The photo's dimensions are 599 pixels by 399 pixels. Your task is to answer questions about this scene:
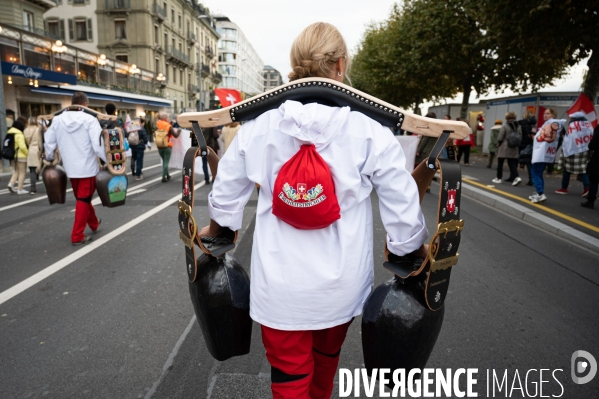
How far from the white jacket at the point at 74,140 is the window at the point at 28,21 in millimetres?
28068

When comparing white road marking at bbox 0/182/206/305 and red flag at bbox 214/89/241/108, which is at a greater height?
red flag at bbox 214/89/241/108

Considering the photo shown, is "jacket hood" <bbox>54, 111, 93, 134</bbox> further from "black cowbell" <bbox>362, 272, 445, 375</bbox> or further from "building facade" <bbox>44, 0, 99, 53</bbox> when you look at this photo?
"building facade" <bbox>44, 0, 99, 53</bbox>

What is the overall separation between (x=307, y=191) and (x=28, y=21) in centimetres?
3425

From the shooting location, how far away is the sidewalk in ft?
21.7

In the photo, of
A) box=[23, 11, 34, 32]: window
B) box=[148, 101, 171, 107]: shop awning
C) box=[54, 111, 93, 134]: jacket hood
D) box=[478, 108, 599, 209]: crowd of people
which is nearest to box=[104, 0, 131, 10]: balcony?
box=[148, 101, 171, 107]: shop awning

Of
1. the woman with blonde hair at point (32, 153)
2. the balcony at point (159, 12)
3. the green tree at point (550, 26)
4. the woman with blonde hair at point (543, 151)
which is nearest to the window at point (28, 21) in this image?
the balcony at point (159, 12)

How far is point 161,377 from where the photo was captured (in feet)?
8.78

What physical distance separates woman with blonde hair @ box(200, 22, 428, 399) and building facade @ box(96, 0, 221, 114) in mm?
32965

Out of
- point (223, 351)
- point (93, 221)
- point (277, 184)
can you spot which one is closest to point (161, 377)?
point (223, 351)

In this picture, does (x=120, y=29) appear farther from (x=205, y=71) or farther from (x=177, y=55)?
(x=205, y=71)

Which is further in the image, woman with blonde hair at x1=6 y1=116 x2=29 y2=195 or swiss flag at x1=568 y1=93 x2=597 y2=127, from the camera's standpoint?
swiss flag at x1=568 y1=93 x2=597 y2=127

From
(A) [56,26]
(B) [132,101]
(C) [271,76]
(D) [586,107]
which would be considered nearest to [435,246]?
(D) [586,107]

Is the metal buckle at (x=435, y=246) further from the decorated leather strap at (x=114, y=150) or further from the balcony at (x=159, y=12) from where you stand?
the balcony at (x=159, y=12)

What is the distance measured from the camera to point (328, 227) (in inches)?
63.2
